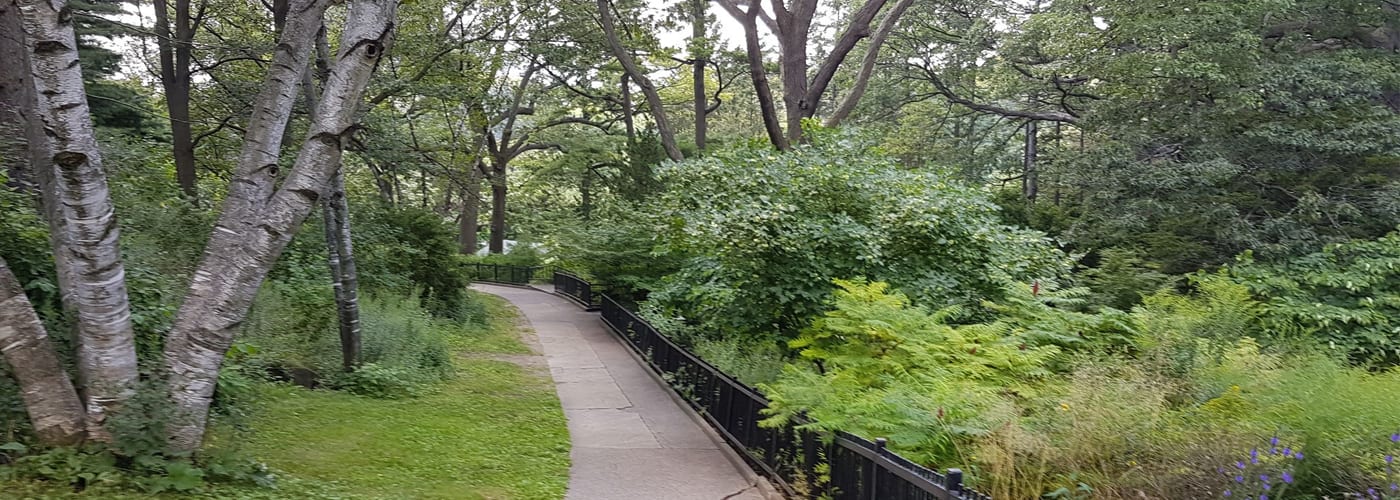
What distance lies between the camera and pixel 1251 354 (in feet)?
27.4

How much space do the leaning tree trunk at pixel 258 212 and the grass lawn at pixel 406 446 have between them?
805 millimetres

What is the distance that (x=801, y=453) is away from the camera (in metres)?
7.48

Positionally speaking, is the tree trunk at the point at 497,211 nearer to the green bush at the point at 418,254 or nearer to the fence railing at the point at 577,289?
the fence railing at the point at 577,289

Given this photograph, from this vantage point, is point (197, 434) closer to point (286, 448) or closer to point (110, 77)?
point (286, 448)

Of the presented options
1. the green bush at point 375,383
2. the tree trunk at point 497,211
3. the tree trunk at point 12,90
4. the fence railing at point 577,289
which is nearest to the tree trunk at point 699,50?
the fence railing at point 577,289

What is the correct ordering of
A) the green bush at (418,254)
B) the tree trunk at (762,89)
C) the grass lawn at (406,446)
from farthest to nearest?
the green bush at (418,254), the tree trunk at (762,89), the grass lawn at (406,446)

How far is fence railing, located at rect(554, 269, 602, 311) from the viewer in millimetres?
25062

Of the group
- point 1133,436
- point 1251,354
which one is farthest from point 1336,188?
point 1133,436

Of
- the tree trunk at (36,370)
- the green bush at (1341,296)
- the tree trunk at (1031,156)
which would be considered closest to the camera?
the tree trunk at (36,370)

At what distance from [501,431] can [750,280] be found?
11.3 ft

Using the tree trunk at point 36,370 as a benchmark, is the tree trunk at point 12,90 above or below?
above

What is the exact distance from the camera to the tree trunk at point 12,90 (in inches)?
233

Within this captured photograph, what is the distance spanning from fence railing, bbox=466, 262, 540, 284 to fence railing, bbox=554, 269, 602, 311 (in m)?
6.54

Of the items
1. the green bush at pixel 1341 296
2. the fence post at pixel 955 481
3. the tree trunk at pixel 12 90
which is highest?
the tree trunk at pixel 12 90
